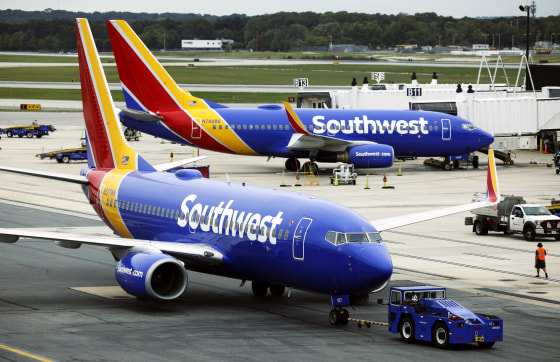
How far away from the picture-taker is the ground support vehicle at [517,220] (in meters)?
48.2

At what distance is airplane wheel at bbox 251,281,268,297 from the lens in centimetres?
3416

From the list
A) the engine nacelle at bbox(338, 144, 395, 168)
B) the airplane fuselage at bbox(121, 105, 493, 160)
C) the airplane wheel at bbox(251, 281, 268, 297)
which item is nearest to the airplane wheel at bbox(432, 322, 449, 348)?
the airplane wheel at bbox(251, 281, 268, 297)

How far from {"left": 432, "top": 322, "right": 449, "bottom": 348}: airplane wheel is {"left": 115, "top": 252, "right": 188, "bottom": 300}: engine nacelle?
858 centimetres

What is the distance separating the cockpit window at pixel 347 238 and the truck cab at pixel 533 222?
2149 centimetres

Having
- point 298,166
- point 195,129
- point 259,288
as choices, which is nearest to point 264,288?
point 259,288

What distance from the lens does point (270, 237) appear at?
30.7 m

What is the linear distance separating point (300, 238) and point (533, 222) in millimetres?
22188

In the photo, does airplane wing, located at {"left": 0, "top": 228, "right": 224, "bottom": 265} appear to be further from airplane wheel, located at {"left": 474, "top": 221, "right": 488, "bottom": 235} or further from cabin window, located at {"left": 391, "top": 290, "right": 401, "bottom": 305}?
airplane wheel, located at {"left": 474, "top": 221, "right": 488, "bottom": 235}

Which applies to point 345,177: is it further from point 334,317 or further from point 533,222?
point 334,317

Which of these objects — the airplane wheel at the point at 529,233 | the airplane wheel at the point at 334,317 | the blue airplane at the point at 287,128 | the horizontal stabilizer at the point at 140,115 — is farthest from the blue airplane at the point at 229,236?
the blue airplane at the point at 287,128

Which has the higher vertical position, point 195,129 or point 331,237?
point 195,129

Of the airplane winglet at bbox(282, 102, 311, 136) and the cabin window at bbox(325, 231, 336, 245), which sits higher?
the airplane winglet at bbox(282, 102, 311, 136)

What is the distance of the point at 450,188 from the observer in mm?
67312

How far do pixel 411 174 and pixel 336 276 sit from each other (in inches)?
1954
